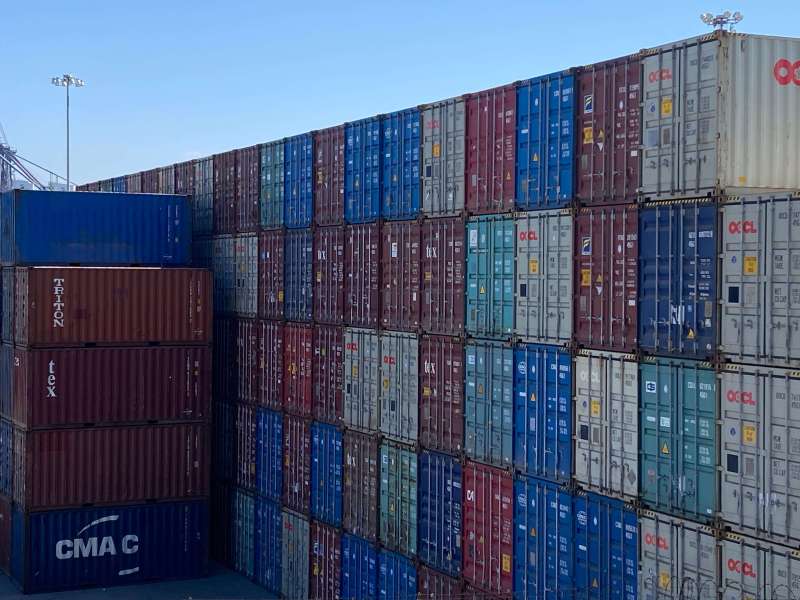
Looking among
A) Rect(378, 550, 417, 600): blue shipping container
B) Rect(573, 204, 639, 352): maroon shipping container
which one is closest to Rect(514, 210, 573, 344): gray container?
Rect(573, 204, 639, 352): maroon shipping container

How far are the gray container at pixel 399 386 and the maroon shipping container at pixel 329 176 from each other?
13.8 ft

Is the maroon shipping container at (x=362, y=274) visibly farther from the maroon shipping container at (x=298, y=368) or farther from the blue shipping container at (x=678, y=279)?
the blue shipping container at (x=678, y=279)

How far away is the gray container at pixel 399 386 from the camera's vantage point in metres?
24.6

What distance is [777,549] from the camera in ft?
52.1

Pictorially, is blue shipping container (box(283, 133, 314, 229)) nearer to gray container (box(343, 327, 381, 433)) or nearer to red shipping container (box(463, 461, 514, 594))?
gray container (box(343, 327, 381, 433))

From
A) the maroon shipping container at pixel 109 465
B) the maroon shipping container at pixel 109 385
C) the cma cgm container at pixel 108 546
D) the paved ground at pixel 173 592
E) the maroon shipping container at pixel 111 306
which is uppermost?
the maroon shipping container at pixel 111 306

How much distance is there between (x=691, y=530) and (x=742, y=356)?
3.02 m

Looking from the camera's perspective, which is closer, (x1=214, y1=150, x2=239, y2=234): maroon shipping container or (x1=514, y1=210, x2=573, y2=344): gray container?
(x1=514, y1=210, x2=573, y2=344): gray container

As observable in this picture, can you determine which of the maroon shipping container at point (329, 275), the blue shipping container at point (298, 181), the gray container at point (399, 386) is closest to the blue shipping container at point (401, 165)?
the maroon shipping container at point (329, 275)

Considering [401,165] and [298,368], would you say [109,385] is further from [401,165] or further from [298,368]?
[401,165]

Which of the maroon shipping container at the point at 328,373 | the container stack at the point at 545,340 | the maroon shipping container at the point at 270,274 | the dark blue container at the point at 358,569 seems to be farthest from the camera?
the maroon shipping container at the point at 270,274

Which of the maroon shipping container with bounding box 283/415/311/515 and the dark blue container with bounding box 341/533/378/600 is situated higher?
the maroon shipping container with bounding box 283/415/311/515

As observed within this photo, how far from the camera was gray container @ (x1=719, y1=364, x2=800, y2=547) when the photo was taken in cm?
1572

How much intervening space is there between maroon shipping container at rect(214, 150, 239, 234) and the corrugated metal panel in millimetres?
13737
